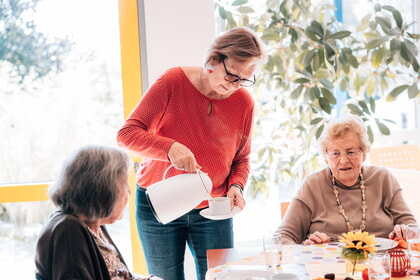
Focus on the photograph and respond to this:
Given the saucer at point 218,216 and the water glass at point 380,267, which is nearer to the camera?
the water glass at point 380,267

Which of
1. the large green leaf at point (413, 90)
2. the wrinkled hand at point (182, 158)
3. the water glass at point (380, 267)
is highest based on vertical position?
the large green leaf at point (413, 90)

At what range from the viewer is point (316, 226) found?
229cm

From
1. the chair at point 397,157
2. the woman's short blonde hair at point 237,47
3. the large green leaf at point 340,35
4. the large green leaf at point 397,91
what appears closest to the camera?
the woman's short blonde hair at point 237,47

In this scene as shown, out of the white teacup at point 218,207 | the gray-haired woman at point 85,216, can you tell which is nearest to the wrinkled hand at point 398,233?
the white teacup at point 218,207

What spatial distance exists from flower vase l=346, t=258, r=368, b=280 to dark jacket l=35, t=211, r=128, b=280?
0.77 metres

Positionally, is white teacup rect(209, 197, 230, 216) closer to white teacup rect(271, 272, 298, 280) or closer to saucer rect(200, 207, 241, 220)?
saucer rect(200, 207, 241, 220)

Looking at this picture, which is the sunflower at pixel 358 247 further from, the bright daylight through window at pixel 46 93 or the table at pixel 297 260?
the bright daylight through window at pixel 46 93

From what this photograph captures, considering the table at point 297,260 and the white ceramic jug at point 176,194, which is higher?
the white ceramic jug at point 176,194

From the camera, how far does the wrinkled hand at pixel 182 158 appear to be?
6.31 ft

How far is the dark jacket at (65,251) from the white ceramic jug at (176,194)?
37 cm

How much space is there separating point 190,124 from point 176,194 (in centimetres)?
41

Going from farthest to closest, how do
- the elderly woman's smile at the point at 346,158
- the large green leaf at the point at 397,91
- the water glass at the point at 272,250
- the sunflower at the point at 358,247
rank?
the large green leaf at the point at 397,91
the elderly woman's smile at the point at 346,158
the water glass at the point at 272,250
the sunflower at the point at 358,247

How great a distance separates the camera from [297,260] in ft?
5.86

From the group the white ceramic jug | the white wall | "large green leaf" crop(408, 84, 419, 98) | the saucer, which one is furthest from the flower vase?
"large green leaf" crop(408, 84, 419, 98)
